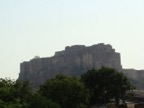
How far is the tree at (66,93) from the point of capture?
Result: 4344cm

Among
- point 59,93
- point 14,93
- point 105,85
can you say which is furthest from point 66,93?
point 105,85

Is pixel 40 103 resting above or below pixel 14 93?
below

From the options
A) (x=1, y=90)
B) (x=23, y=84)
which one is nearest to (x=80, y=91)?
(x=23, y=84)

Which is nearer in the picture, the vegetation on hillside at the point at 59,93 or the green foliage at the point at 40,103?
the green foliage at the point at 40,103

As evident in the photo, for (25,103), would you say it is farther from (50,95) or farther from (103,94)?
(103,94)

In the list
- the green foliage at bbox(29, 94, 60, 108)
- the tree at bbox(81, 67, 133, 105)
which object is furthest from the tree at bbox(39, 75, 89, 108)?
the tree at bbox(81, 67, 133, 105)

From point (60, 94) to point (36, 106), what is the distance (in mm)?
6019

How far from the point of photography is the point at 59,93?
43.5 m

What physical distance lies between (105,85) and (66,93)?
48.6 ft

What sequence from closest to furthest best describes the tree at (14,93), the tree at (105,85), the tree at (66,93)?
the tree at (14,93) → the tree at (66,93) → the tree at (105,85)

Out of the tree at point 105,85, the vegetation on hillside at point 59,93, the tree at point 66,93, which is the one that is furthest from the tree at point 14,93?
the tree at point 105,85

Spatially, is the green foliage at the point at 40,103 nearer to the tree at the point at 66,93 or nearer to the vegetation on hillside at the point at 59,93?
the vegetation on hillside at the point at 59,93

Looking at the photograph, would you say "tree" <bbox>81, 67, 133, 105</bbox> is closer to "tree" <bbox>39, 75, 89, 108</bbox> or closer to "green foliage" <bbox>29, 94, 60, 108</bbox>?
"tree" <bbox>39, 75, 89, 108</bbox>

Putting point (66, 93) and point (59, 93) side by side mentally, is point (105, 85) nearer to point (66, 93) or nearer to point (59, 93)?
point (66, 93)
